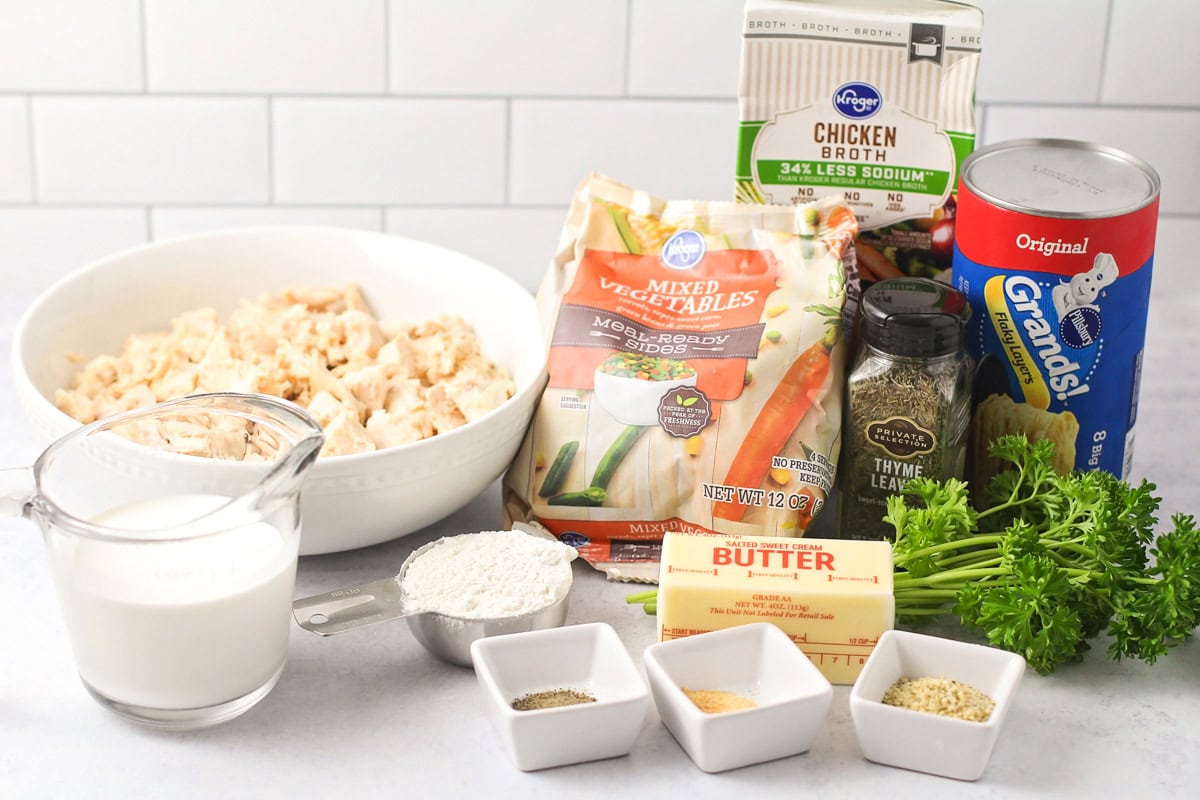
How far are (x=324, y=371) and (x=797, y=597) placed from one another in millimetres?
516

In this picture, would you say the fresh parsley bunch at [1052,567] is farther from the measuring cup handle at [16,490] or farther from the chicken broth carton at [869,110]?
the measuring cup handle at [16,490]

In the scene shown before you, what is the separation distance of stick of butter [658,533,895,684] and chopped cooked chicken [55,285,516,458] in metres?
0.29

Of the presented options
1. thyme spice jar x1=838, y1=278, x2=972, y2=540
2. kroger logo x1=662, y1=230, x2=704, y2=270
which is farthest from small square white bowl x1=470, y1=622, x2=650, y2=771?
kroger logo x1=662, y1=230, x2=704, y2=270

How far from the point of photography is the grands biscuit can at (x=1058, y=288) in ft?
3.95

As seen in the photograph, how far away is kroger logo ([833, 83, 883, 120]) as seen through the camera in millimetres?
1341

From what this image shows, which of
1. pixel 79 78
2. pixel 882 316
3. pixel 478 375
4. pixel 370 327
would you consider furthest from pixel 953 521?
pixel 79 78

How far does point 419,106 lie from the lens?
1813 mm

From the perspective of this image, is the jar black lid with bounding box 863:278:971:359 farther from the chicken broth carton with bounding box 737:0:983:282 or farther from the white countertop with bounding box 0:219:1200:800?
the white countertop with bounding box 0:219:1200:800

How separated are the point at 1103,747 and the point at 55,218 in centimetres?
145

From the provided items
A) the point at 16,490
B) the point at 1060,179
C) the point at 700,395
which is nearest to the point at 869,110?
the point at 1060,179

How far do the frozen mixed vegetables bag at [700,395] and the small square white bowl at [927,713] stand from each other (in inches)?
8.5

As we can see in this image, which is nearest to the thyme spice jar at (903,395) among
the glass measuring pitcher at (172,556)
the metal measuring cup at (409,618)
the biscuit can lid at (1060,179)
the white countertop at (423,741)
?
the biscuit can lid at (1060,179)

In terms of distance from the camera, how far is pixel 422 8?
69.1 inches

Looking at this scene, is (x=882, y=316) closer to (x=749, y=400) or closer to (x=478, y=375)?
(x=749, y=400)
